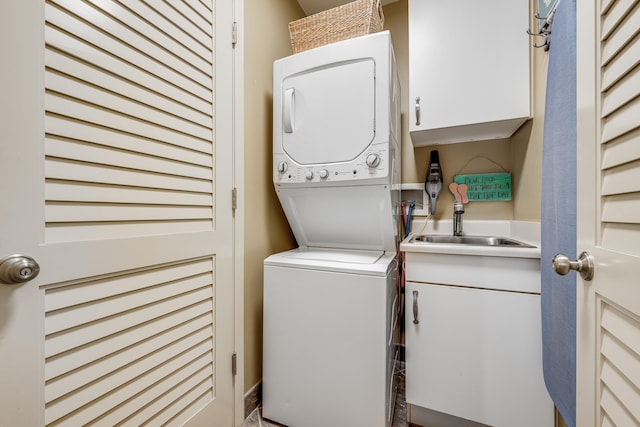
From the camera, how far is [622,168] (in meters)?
0.53

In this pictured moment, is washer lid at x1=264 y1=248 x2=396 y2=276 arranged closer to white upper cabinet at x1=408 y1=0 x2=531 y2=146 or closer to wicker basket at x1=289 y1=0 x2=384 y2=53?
white upper cabinet at x1=408 y1=0 x2=531 y2=146

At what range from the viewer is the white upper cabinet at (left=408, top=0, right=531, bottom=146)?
1.41m

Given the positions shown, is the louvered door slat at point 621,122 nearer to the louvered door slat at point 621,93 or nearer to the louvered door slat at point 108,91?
the louvered door slat at point 621,93

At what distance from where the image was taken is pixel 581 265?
0.64 metres

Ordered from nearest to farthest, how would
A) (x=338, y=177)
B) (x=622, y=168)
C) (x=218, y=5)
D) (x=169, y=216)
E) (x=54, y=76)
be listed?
1. (x=622, y=168)
2. (x=54, y=76)
3. (x=169, y=216)
4. (x=218, y=5)
5. (x=338, y=177)

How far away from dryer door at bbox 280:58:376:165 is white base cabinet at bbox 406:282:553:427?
0.80 metres

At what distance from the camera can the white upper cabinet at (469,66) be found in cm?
141

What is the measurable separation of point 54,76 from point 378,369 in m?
1.57

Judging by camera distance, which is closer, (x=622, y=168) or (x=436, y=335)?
(x=622, y=168)

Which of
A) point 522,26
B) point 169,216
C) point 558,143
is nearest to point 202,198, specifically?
point 169,216

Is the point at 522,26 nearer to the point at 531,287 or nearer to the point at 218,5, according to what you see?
the point at 531,287

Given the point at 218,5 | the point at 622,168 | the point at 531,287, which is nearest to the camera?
the point at 622,168

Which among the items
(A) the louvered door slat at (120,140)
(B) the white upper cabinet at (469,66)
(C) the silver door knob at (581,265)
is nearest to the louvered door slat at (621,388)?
(C) the silver door knob at (581,265)

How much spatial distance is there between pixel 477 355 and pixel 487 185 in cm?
112
